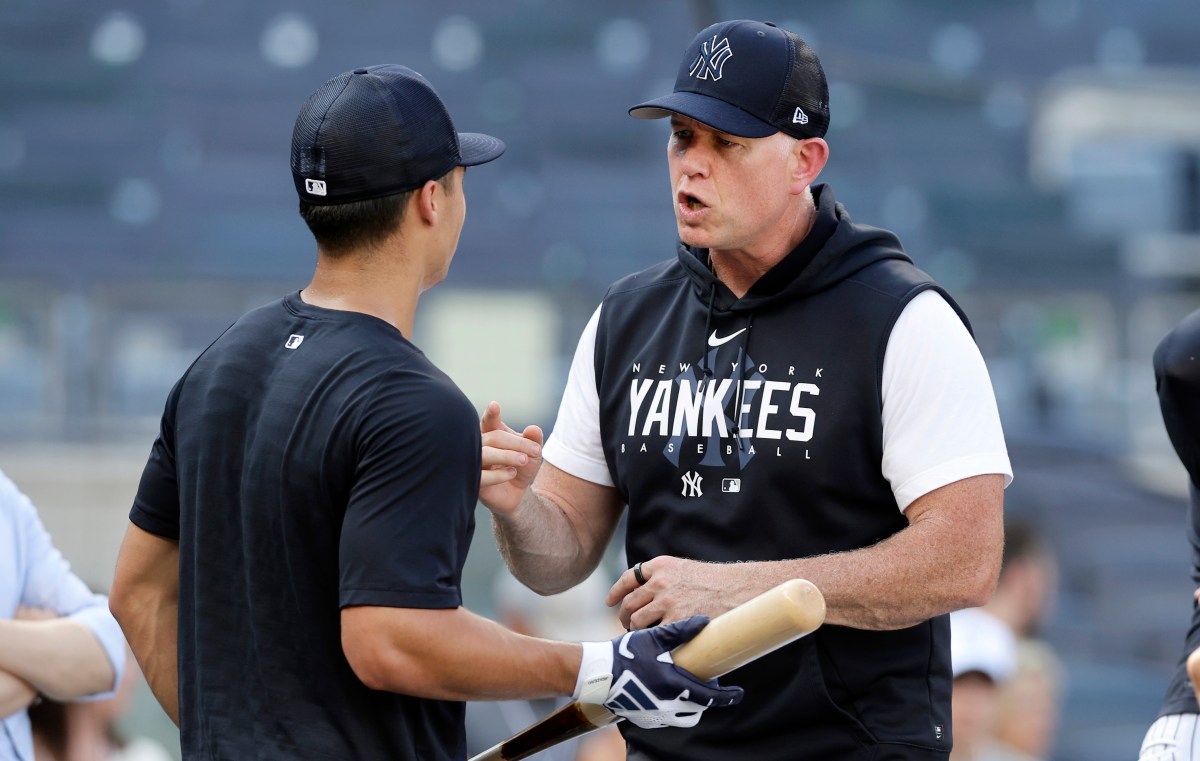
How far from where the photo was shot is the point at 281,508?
4.91 feet

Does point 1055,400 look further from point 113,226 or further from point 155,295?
point 113,226

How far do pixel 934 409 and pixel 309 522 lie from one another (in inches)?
32.4

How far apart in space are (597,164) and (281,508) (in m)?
7.91

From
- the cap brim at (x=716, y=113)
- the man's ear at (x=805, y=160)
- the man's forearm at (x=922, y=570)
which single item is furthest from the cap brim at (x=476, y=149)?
the man's forearm at (x=922, y=570)

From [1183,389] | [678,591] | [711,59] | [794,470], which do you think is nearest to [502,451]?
[678,591]

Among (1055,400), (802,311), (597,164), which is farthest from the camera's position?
(597,164)

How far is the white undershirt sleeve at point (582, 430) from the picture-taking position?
2170mm

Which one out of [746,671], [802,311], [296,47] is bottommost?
[746,671]

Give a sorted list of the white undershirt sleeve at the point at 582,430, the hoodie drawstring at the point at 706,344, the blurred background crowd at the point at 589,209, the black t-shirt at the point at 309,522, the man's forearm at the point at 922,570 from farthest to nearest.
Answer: the blurred background crowd at the point at 589,209, the white undershirt sleeve at the point at 582,430, the hoodie drawstring at the point at 706,344, the man's forearm at the point at 922,570, the black t-shirt at the point at 309,522

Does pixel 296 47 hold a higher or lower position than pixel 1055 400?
higher

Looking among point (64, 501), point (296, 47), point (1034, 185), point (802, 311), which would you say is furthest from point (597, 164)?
point (802, 311)

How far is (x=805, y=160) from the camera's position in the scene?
79.2 inches

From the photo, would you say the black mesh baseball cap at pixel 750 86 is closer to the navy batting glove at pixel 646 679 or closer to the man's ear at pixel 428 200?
the man's ear at pixel 428 200

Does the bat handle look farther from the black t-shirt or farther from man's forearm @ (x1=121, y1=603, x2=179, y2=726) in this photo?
man's forearm @ (x1=121, y1=603, x2=179, y2=726)
